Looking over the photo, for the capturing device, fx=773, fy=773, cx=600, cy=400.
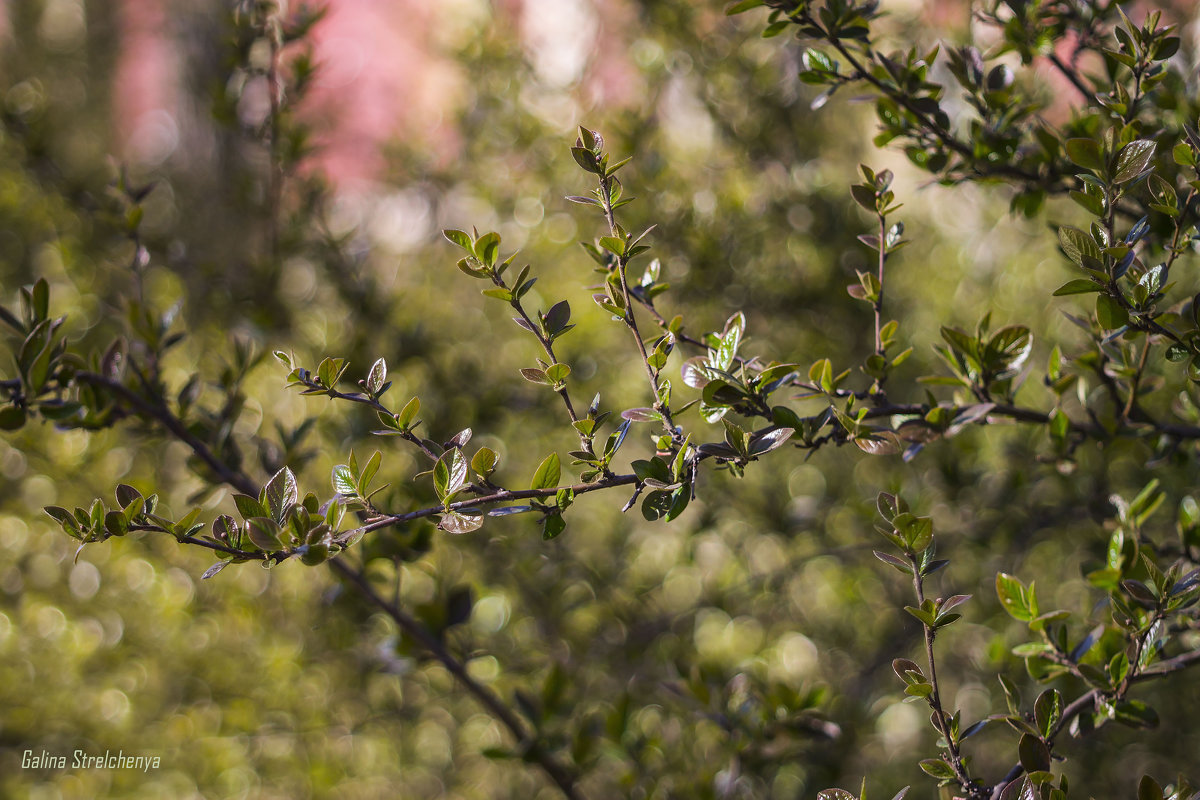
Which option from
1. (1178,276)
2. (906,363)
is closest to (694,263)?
(906,363)

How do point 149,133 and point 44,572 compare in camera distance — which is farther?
point 149,133

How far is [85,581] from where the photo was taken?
6.23 feet

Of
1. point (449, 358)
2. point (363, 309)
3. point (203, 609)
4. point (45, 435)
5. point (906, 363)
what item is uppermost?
point (363, 309)

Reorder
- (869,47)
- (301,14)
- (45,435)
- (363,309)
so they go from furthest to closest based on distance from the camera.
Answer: (45,435), (363,309), (301,14), (869,47)

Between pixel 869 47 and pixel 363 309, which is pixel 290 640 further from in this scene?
pixel 869 47

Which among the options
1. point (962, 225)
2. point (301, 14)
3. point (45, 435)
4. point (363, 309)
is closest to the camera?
point (301, 14)

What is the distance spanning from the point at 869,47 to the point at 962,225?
5.85 feet

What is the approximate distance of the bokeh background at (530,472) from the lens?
1609mm

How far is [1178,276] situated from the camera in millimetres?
1706

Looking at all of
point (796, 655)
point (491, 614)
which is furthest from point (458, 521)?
point (796, 655)

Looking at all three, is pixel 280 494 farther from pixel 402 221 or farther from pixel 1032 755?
A: pixel 402 221

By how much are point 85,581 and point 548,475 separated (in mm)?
1730

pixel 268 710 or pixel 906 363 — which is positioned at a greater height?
pixel 906 363

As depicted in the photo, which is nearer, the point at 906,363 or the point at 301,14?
the point at 301,14
